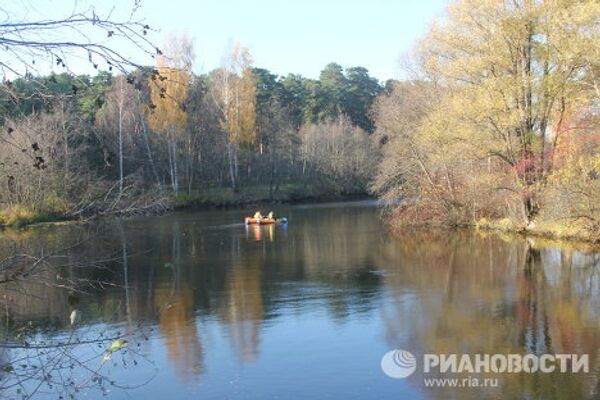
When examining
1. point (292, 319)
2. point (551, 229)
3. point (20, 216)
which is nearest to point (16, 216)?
point (20, 216)

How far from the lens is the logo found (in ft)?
28.6

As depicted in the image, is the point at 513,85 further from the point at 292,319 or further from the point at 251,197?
the point at 251,197

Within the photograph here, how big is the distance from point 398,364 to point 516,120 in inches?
638

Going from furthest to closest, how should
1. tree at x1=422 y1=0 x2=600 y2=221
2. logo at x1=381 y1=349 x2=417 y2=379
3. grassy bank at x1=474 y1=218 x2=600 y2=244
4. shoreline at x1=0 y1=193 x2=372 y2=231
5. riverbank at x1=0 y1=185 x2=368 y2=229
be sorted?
riverbank at x1=0 y1=185 x2=368 y2=229 → shoreline at x1=0 y1=193 x2=372 y2=231 → tree at x1=422 y1=0 x2=600 y2=221 → grassy bank at x1=474 y1=218 x2=600 y2=244 → logo at x1=381 y1=349 x2=417 y2=379

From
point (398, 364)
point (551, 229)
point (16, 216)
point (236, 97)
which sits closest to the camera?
point (398, 364)

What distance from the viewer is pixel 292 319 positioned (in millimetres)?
11773

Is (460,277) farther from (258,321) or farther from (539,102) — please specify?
(539,102)

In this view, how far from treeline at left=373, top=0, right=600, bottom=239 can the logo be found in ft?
37.9

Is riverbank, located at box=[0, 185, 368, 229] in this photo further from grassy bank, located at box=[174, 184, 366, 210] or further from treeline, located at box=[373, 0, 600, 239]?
treeline, located at box=[373, 0, 600, 239]

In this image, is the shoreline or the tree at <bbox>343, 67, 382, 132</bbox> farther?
the tree at <bbox>343, 67, 382, 132</bbox>

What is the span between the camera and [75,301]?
13.8 meters

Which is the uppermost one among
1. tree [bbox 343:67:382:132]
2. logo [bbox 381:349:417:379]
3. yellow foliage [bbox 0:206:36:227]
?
tree [bbox 343:67:382:132]

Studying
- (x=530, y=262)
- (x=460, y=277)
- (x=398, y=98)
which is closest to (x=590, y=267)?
(x=530, y=262)

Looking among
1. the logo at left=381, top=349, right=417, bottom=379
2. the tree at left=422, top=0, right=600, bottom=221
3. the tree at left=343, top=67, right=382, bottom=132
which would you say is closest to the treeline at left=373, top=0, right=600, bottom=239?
the tree at left=422, top=0, right=600, bottom=221
